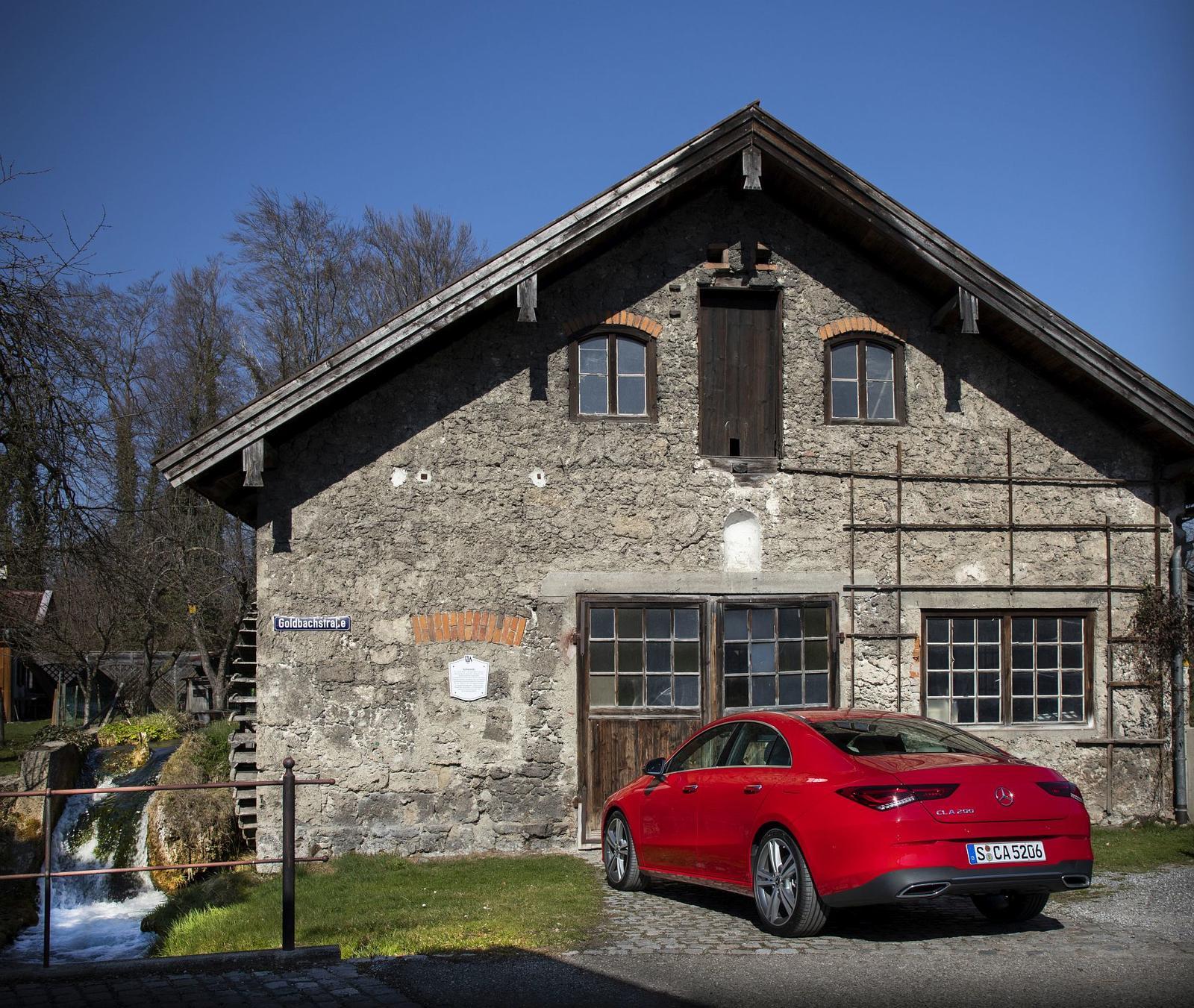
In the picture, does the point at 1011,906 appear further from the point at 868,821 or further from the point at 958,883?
the point at 868,821

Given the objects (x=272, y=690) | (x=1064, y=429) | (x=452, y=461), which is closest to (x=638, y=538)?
(x=452, y=461)

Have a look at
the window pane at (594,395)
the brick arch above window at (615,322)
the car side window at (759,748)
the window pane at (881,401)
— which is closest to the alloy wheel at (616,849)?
the car side window at (759,748)

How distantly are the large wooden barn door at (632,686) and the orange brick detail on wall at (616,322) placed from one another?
283 centimetres

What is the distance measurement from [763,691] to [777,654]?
411 millimetres

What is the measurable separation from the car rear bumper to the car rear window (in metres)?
0.93

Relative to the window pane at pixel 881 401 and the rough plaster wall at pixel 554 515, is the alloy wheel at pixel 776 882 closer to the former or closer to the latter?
the rough plaster wall at pixel 554 515

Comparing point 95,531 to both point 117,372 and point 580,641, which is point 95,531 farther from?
point 580,641

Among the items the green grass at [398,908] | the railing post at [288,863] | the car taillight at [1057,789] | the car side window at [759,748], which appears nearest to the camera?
the railing post at [288,863]

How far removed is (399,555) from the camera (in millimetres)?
12398

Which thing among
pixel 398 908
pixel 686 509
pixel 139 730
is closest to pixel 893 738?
pixel 398 908

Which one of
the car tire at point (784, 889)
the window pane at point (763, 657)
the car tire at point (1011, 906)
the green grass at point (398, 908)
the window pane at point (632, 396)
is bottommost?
the green grass at point (398, 908)

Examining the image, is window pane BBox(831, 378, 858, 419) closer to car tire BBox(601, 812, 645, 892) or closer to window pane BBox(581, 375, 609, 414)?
window pane BBox(581, 375, 609, 414)

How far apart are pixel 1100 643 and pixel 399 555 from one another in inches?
301

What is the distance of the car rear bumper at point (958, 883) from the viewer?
7.18 meters
